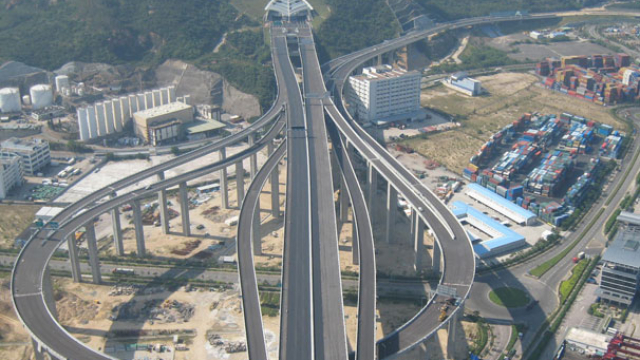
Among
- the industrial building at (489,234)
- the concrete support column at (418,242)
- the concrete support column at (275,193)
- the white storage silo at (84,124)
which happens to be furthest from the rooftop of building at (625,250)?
the white storage silo at (84,124)

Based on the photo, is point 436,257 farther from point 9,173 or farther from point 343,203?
point 9,173

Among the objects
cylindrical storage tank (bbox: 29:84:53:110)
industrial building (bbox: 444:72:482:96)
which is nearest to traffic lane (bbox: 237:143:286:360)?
cylindrical storage tank (bbox: 29:84:53:110)

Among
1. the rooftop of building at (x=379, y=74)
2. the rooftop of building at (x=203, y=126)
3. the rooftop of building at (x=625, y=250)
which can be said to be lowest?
the rooftop of building at (x=625, y=250)

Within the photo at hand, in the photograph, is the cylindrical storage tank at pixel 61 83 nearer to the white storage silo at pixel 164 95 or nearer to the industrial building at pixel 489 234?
the white storage silo at pixel 164 95

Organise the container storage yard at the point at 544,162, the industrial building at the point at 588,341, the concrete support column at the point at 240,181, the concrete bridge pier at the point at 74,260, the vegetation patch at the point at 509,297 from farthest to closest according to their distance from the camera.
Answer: the container storage yard at the point at 544,162 → the concrete support column at the point at 240,181 → the concrete bridge pier at the point at 74,260 → the vegetation patch at the point at 509,297 → the industrial building at the point at 588,341

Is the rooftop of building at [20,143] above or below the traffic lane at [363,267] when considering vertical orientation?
above

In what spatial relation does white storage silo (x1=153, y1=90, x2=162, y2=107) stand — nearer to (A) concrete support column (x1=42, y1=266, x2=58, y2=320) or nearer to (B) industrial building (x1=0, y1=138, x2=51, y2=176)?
(B) industrial building (x1=0, y1=138, x2=51, y2=176)

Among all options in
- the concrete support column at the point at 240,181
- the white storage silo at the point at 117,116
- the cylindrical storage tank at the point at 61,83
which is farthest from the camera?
the cylindrical storage tank at the point at 61,83

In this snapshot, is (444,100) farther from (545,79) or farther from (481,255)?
(481,255)
